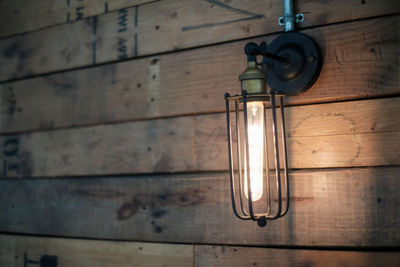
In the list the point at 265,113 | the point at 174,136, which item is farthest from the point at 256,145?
the point at 174,136

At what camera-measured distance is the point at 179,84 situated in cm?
127

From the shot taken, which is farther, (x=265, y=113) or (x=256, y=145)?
(x=265, y=113)

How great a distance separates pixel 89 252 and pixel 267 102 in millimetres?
755

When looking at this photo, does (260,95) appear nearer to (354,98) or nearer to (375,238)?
(354,98)

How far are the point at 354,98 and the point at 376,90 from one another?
0.05m

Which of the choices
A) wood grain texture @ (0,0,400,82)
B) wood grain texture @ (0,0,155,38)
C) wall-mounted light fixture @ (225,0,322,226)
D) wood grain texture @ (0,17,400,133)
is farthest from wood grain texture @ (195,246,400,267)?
wood grain texture @ (0,0,155,38)

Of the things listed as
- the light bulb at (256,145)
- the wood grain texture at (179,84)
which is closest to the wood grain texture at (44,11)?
the wood grain texture at (179,84)

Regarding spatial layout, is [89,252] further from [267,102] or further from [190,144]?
[267,102]

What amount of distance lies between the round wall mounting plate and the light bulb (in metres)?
0.13

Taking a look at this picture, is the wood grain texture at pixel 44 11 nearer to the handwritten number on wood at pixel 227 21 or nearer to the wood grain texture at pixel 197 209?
the handwritten number on wood at pixel 227 21

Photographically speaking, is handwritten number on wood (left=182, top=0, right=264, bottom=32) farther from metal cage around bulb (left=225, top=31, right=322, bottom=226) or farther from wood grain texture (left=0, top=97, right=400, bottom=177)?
wood grain texture (left=0, top=97, right=400, bottom=177)

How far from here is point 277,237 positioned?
42.8 inches

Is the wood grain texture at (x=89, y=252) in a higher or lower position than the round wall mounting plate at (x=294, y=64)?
lower

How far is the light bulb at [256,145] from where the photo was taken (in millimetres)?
932
